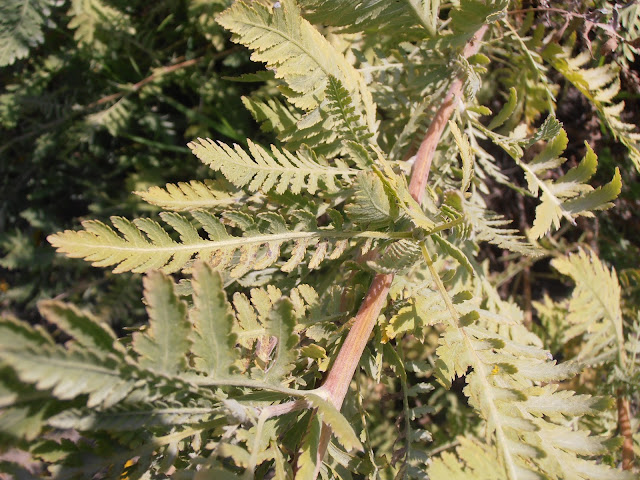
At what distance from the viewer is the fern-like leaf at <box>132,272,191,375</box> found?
2.16ft

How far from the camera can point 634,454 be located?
1565 millimetres

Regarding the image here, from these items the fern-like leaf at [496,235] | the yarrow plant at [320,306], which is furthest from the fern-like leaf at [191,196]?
the fern-like leaf at [496,235]

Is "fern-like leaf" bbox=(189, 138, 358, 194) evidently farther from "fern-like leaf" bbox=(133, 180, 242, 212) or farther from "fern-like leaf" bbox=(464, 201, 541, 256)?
"fern-like leaf" bbox=(464, 201, 541, 256)

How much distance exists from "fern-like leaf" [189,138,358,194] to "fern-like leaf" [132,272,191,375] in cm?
41

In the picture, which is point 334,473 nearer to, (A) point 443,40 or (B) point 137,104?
(A) point 443,40

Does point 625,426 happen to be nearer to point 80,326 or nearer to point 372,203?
point 372,203

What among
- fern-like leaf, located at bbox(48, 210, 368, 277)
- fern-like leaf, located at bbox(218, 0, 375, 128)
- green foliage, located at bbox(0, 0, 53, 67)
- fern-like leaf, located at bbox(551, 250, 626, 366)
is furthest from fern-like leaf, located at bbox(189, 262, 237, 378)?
green foliage, located at bbox(0, 0, 53, 67)

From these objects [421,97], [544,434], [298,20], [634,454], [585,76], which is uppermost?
[298,20]

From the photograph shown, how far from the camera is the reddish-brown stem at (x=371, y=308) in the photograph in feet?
3.15

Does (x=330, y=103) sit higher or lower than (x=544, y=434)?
higher

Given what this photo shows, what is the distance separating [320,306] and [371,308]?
122 millimetres

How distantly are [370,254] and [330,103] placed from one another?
0.38 metres

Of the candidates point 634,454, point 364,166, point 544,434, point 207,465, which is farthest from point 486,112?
point 634,454

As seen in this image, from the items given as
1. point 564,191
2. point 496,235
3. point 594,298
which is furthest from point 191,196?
point 594,298
